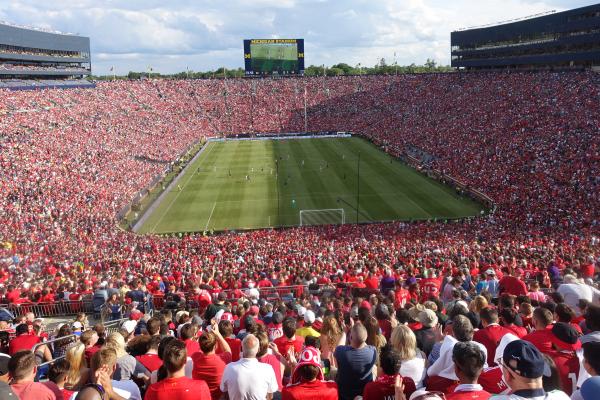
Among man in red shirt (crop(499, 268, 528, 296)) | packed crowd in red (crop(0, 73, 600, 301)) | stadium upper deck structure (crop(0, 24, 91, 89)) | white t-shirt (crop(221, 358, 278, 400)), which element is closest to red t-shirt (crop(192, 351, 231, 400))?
white t-shirt (crop(221, 358, 278, 400))

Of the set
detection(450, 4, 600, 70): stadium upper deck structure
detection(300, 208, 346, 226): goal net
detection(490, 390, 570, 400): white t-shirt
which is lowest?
detection(300, 208, 346, 226): goal net

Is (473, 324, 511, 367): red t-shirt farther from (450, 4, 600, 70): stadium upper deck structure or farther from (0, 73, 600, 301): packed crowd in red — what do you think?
(450, 4, 600, 70): stadium upper deck structure

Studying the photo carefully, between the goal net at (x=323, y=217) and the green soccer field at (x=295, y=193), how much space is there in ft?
0.25

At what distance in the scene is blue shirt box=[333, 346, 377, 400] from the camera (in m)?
5.57

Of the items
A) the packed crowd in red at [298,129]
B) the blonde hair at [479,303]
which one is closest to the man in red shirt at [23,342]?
the packed crowd in red at [298,129]

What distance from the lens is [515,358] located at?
3910mm

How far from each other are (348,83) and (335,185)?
56882 mm

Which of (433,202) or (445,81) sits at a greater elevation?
(445,81)

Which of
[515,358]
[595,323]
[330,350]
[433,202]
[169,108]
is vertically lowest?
[433,202]

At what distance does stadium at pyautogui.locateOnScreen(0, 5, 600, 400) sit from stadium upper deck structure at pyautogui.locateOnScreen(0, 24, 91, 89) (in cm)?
45

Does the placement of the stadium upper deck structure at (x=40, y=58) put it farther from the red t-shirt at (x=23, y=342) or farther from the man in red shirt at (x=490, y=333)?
the man in red shirt at (x=490, y=333)

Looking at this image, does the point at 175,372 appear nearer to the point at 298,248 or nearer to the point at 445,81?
the point at 298,248

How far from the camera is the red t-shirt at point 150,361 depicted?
6459 millimetres

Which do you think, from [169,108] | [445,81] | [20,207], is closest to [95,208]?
[20,207]
